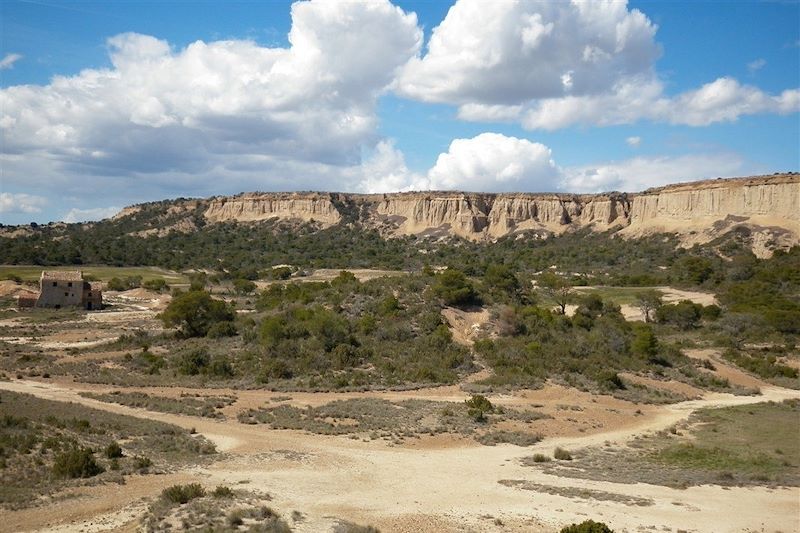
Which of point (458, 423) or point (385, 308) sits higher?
point (385, 308)

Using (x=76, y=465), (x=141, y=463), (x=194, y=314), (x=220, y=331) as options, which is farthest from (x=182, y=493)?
(x=194, y=314)

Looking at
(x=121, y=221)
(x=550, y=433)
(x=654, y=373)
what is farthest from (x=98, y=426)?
(x=121, y=221)

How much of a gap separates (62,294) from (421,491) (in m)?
54.9

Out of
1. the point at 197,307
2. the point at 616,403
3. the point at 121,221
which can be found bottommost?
the point at 616,403

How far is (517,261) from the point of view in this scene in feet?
298

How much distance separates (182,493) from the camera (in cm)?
1360

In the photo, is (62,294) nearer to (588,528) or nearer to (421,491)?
(421,491)

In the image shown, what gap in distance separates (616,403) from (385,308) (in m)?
15.9

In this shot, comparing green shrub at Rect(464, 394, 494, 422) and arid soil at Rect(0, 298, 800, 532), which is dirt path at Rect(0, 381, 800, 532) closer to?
arid soil at Rect(0, 298, 800, 532)

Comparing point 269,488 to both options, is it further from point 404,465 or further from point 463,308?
point 463,308

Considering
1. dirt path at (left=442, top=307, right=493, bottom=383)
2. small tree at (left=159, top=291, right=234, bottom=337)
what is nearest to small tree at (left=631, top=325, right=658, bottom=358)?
→ dirt path at (left=442, top=307, right=493, bottom=383)

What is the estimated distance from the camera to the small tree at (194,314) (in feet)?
139

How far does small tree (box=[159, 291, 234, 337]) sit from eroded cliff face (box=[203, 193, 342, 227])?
313ft

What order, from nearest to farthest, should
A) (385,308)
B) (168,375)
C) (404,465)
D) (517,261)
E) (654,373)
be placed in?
(404,465) < (168,375) < (654,373) < (385,308) < (517,261)
